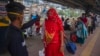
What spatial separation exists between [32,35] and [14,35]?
1371 centimetres

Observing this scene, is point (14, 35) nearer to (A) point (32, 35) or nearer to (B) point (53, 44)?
(B) point (53, 44)

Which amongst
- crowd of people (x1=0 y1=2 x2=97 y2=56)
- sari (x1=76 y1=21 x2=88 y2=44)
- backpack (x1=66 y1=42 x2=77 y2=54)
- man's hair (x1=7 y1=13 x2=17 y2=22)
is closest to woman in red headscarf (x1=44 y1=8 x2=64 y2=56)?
crowd of people (x1=0 y1=2 x2=97 y2=56)

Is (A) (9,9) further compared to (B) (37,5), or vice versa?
(B) (37,5)

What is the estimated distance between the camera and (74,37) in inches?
535

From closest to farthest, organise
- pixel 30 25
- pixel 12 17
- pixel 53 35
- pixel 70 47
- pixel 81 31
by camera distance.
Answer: pixel 12 17, pixel 30 25, pixel 53 35, pixel 70 47, pixel 81 31

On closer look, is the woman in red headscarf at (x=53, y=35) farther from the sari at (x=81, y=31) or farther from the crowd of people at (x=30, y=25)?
the sari at (x=81, y=31)

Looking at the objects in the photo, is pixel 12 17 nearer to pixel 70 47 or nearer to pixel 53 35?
pixel 53 35

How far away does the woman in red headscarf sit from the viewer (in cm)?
594

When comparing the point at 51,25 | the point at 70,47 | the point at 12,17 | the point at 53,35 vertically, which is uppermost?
the point at 12,17

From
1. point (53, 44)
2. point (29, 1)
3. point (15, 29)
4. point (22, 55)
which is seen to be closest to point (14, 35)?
point (15, 29)

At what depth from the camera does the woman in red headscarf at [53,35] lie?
19.5ft

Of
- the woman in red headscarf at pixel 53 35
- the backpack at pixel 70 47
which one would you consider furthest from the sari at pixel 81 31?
the woman in red headscarf at pixel 53 35

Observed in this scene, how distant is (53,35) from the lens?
5934mm

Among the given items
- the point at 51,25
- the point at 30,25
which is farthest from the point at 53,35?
the point at 30,25
